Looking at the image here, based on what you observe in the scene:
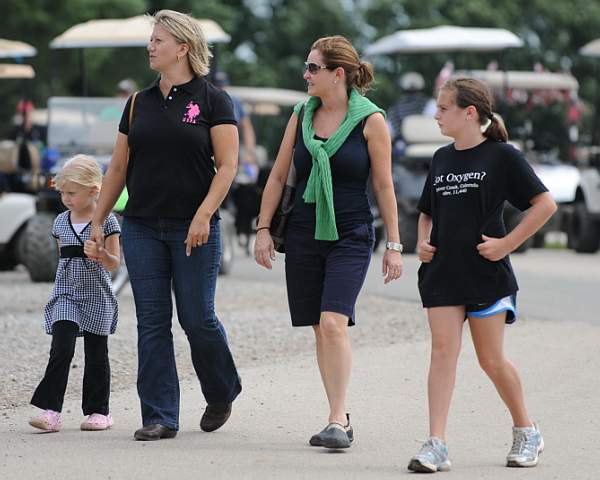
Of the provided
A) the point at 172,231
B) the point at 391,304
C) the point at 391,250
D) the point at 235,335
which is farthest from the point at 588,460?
the point at 391,304

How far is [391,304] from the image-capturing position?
1370 cm

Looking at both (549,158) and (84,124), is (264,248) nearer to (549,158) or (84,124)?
(84,124)

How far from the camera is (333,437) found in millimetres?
6777

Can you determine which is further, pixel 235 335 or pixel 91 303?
pixel 235 335

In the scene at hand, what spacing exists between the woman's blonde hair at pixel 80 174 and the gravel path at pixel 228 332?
1.23 metres

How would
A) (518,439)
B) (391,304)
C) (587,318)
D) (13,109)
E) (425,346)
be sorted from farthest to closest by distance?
1. (13,109)
2. (391,304)
3. (587,318)
4. (425,346)
5. (518,439)

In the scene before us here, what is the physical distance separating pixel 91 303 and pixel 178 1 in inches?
1461

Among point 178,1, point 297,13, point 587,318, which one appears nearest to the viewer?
point 587,318

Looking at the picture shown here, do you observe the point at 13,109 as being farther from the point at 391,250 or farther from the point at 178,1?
the point at 391,250

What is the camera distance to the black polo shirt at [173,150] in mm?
7086

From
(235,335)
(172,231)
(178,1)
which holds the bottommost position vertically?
(235,335)

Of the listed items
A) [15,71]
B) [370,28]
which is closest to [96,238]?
[15,71]

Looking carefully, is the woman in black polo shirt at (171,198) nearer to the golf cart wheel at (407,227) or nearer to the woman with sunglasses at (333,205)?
the woman with sunglasses at (333,205)

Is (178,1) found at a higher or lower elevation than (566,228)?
higher
